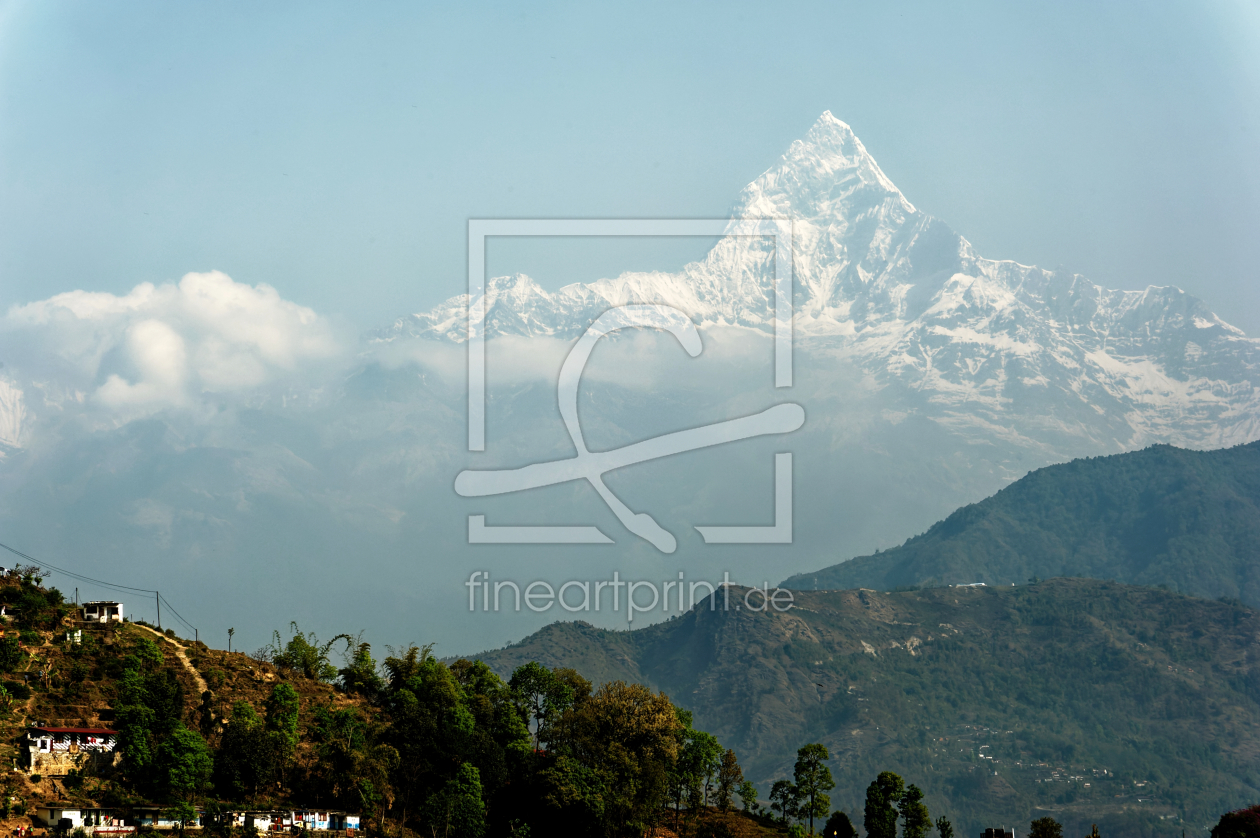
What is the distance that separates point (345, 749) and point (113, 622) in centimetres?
2413

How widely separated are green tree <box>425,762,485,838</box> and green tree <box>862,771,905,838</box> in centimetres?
3870

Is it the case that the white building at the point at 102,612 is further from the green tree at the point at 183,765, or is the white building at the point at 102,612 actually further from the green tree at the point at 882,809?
the green tree at the point at 882,809

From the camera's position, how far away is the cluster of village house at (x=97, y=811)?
76875mm

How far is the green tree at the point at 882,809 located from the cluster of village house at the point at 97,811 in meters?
49.9

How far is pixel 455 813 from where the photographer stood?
9331cm

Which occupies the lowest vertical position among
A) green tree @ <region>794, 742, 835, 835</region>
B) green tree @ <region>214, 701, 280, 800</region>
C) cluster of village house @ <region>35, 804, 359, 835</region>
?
green tree @ <region>794, 742, 835, 835</region>

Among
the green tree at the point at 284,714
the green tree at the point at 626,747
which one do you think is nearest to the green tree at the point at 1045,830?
the green tree at the point at 626,747

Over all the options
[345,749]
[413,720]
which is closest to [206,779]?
[345,749]

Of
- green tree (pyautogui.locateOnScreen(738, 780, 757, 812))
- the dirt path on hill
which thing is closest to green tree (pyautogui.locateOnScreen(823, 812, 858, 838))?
green tree (pyautogui.locateOnScreen(738, 780, 757, 812))

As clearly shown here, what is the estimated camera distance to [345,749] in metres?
93.1

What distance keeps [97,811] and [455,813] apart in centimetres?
2615

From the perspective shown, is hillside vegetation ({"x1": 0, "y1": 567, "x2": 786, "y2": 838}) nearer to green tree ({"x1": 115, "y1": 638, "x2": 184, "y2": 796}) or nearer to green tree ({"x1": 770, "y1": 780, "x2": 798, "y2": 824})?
green tree ({"x1": 115, "y1": 638, "x2": 184, "y2": 796})

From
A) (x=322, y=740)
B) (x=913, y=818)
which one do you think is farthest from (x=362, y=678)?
(x=913, y=818)

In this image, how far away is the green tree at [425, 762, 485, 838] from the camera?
93000 mm
